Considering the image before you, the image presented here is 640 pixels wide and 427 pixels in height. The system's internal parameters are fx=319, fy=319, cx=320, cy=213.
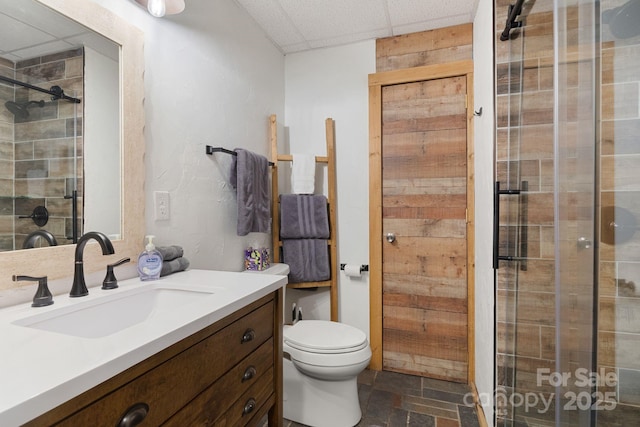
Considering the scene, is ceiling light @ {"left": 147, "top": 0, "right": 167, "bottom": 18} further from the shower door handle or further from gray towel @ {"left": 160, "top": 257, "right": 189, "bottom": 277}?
the shower door handle

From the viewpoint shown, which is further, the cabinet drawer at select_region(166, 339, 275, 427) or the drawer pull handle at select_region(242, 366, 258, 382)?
the drawer pull handle at select_region(242, 366, 258, 382)

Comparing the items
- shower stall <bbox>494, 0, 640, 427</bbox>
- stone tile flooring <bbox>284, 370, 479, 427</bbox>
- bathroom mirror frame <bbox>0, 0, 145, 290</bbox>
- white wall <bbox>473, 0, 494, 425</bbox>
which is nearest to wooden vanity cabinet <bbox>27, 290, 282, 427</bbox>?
bathroom mirror frame <bbox>0, 0, 145, 290</bbox>

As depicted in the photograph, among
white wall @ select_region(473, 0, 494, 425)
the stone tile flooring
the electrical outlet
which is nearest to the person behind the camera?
the electrical outlet

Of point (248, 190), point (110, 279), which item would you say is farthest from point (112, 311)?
point (248, 190)

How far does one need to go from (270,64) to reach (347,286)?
1.70 metres

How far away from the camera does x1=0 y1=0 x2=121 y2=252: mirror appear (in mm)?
887

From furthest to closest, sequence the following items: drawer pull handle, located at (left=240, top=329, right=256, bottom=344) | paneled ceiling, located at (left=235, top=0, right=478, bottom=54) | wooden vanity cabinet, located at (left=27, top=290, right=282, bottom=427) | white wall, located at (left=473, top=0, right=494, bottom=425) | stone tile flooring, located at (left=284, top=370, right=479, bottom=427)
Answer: paneled ceiling, located at (left=235, top=0, right=478, bottom=54) → stone tile flooring, located at (left=284, top=370, right=479, bottom=427) → white wall, located at (left=473, top=0, right=494, bottom=425) → drawer pull handle, located at (left=240, top=329, right=256, bottom=344) → wooden vanity cabinet, located at (left=27, top=290, right=282, bottom=427)

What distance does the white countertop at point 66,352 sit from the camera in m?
0.45

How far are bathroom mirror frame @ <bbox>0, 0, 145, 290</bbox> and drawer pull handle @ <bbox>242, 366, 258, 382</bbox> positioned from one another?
1.99 ft

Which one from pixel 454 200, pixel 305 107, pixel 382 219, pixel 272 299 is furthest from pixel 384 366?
pixel 305 107

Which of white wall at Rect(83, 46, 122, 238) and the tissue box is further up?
white wall at Rect(83, 46, 122, 238)

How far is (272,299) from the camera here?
3.89 feet

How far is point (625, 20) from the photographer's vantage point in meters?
0.87

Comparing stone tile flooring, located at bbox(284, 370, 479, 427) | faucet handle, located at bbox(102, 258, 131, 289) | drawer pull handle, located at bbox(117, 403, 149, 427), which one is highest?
faucet handle, located at bbox(102, 258, 131, 289)
